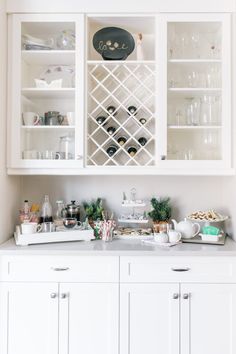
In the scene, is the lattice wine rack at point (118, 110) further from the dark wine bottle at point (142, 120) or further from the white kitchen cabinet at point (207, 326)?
the white kitchen cabinet at point (207, 326)

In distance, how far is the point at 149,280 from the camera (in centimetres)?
181

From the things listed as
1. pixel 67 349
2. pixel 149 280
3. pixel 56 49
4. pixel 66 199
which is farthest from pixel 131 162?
pixel 67 349

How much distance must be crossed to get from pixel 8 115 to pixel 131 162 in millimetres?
850

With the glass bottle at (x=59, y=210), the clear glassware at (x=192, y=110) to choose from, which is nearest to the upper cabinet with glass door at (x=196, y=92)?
the clear glassware at (x=192, y=110)

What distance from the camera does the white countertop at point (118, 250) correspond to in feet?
5.96

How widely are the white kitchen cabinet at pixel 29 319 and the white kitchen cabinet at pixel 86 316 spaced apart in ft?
0.17

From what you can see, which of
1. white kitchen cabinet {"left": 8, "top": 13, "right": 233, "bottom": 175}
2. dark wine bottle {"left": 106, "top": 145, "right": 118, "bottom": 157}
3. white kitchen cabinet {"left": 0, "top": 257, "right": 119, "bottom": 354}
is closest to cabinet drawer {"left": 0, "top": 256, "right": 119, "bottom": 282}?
white kitchen cabinet {"left": 0, "top": 257, "right": 119, "bottom": 354}

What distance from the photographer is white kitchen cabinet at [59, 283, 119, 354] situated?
1.82 m

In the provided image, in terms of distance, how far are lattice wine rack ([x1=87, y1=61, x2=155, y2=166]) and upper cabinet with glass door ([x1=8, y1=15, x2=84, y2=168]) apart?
12 cm

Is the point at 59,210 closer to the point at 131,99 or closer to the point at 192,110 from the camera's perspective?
the point at 131,99

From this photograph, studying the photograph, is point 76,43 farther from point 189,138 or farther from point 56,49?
point 189,138

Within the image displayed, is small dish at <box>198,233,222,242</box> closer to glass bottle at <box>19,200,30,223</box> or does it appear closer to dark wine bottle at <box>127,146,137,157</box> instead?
dark wine bottle at <box>127,146,137,157</box>

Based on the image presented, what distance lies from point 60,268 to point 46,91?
115 cm

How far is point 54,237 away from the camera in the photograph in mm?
1985
